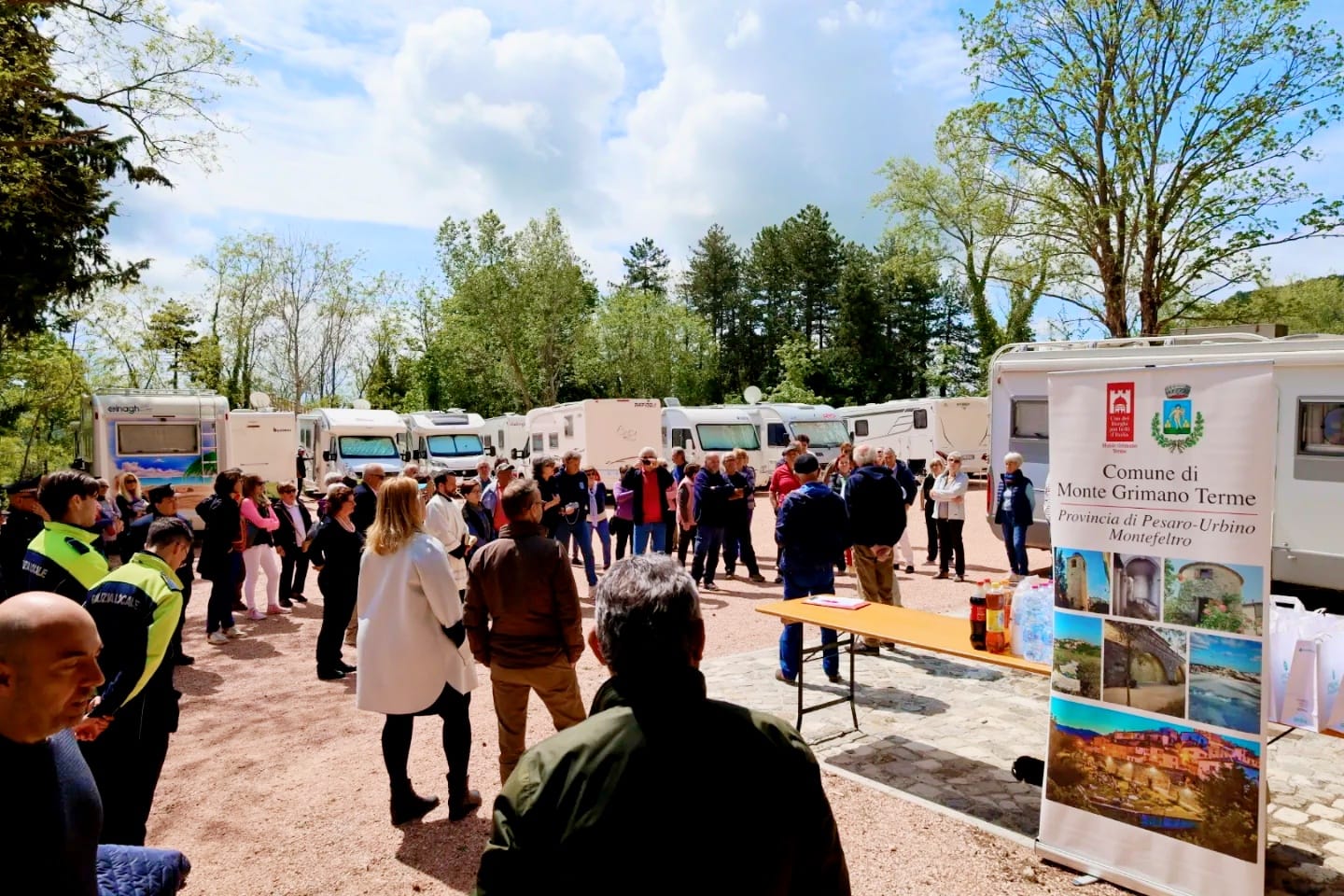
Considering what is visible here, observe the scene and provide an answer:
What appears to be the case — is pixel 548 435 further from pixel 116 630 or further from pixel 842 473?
pixel 116 630

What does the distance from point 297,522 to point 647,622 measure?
939cm

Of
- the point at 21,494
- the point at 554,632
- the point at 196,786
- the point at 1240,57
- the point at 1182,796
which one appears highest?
the point at 1240,57

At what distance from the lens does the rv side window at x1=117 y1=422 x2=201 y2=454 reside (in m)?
15.9

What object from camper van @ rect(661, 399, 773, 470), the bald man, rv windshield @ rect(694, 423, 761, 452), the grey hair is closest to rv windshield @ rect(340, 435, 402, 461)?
camper van @ rect(661, 399, 773, 470)

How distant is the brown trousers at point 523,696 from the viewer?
417 cm

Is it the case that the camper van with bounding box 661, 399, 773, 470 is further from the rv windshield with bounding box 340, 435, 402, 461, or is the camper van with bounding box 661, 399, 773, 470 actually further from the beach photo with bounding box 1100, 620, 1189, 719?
the beach photo with bounding box 1100, 620, 1189, 719

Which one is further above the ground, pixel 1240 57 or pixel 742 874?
pixel 1240 57

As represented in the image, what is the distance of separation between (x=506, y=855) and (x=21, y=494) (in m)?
7.44

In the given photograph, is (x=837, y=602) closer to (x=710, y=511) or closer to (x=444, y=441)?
(x=710, y=511)

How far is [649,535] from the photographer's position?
11.5 metres

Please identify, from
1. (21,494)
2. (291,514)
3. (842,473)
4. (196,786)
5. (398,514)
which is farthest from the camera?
(842,473)

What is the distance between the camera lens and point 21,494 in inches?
273

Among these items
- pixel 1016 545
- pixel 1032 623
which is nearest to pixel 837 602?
pixel 1032 623

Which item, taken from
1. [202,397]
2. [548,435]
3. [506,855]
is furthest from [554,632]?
[548,435]
